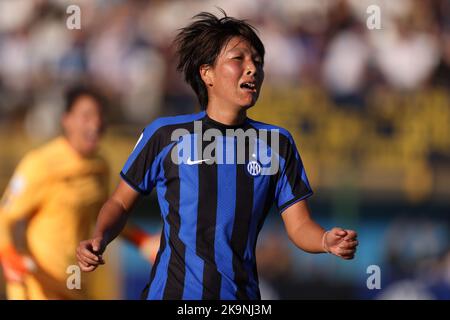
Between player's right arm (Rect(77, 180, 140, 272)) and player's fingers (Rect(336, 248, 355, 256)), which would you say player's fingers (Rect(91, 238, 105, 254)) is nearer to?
player's right arm (Rect(77, 180, 140, 272))

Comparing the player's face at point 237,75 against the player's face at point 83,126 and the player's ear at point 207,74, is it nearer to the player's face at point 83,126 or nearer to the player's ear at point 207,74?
the player's ear at point 207,74

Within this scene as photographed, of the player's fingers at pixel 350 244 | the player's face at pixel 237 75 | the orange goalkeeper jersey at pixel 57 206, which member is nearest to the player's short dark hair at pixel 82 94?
the orange goalkeeper jersey at pixel 57 206

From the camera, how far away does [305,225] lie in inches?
135

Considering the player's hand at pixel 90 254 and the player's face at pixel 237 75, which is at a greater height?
the player's face at pixel 237 75

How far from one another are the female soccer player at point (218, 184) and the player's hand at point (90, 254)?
Result: 0.06 metres

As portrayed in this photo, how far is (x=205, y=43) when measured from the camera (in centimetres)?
363

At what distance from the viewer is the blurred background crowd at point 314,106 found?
6758 mm

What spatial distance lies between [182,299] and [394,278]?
3.86 meters

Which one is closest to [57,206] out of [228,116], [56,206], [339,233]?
[56,206]

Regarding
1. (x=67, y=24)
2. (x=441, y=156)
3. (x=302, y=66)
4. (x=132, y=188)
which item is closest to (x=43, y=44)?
(x=67, y=24)

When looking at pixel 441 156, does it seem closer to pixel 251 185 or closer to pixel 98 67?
pixel 98 67

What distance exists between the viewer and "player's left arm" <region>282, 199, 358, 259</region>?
3.08 meters

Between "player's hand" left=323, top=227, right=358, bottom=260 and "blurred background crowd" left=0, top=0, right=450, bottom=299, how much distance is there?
3665mm

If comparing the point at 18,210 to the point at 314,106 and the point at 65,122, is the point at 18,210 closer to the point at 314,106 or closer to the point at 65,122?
the point at 65,122
